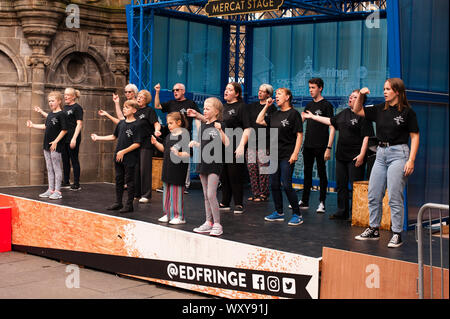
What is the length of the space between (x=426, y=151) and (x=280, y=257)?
2.55 meters

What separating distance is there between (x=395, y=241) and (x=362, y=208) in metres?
1.17

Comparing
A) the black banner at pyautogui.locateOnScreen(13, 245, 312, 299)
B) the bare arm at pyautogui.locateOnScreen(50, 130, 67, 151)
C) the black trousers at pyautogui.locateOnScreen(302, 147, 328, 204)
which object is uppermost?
the bare arm at pyautogui.locateOnScreen(50, 130, 67, 151)

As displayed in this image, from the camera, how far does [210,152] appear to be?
23.8ft

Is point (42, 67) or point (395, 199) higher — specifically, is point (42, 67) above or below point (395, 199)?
above

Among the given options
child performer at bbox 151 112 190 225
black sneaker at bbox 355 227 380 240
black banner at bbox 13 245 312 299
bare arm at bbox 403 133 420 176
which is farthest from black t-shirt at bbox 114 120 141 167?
bare arm at bbox 403 133 420 176

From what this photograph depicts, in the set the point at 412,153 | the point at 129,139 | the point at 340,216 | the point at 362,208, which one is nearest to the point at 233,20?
the point at 129,139

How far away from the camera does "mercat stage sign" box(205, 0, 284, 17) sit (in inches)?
384

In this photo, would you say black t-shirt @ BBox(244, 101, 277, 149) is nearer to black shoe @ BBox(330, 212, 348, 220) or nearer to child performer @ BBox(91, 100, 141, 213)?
black shoe @ BBox(330, 212, 348, 220)

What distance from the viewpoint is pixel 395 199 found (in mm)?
6699

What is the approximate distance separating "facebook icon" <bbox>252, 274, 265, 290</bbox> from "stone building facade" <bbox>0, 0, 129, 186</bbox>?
8628 mm

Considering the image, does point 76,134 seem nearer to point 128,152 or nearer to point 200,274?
point 128,152

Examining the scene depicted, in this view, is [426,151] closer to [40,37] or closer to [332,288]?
[332,288]
